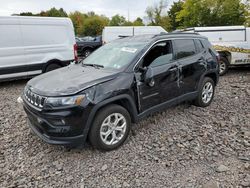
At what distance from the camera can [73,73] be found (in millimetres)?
3428

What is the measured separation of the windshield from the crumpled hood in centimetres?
26

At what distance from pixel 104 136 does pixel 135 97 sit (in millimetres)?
772

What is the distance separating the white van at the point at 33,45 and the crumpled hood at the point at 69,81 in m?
3.88

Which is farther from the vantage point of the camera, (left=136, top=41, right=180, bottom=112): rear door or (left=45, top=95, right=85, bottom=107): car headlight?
(left=136, top=41, right=180, bottom=112): rear door

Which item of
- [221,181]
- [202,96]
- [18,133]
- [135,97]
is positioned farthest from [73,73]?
[202,96]

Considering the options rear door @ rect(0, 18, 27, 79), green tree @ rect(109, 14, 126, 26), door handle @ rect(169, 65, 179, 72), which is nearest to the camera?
door handle @ rect(169, 65, 179, 72)

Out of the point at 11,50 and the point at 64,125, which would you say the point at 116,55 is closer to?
the point at 64,125

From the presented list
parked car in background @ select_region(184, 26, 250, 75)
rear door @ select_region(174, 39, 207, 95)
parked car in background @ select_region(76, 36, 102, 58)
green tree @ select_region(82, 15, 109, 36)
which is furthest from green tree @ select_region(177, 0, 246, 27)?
green tree @ select_region(82, 15, 109, 36)

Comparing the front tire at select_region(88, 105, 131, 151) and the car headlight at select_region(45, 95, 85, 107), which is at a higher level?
the car headlight at select_region(45, 95, 85, 107)

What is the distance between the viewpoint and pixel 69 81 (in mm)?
3027

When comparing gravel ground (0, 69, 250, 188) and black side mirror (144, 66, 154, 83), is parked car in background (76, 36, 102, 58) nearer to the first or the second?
gravel ground (0, 69, 250, 188)

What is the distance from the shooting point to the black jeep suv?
2.77 metres

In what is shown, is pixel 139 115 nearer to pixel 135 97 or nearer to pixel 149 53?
pixel 135 97

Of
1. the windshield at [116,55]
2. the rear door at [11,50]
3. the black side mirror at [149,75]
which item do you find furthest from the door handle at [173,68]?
the rear door at [11,50]
